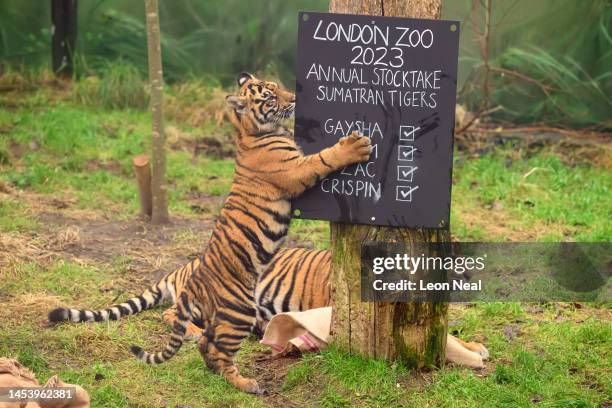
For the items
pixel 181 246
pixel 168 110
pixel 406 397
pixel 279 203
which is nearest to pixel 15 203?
pixel 181 246

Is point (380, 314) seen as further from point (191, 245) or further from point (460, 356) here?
point (191, 245)

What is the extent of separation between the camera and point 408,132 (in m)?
5.19

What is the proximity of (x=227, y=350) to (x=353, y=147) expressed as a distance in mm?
1330

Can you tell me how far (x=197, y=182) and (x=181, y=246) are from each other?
1.81 metres

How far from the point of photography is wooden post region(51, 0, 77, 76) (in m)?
12.3

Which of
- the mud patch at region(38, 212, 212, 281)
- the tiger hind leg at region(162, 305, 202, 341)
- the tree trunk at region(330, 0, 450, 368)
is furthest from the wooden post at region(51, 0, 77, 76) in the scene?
the tree trunk at region(330, 0, 450, 368)

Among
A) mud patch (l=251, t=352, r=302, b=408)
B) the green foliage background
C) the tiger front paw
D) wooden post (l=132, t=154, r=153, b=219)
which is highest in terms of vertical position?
the green foliage background

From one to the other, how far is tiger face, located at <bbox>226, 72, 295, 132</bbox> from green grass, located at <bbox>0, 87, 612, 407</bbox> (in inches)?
53.4

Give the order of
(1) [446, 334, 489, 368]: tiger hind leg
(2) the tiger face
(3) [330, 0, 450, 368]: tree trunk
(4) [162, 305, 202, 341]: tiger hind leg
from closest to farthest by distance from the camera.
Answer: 1. (3) [330, 0, 450, 368]: tree trunk
2. (2) the tiger face
3. (1) [446, 334, 489, 368]: tiger hind leg
4. (4) [162, 305, 202, 341]: tiger hind leg

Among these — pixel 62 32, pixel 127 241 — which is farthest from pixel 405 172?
pixel 62 32

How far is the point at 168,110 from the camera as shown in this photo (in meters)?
11.6

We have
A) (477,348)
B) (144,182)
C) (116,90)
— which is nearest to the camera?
(477,348)

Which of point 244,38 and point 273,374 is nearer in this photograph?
point 273,374

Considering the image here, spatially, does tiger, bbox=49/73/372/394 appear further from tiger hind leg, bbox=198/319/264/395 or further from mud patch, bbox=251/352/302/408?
mud patch, bbox=251/352/302/408
